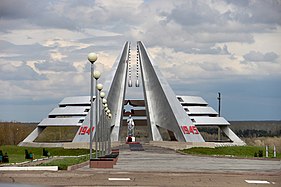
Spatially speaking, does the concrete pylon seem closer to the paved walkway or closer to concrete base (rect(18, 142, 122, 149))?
concrete base (rect(18, 142, 122, 149))

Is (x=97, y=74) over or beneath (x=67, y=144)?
over

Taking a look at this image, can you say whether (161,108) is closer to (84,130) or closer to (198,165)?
(84,130)

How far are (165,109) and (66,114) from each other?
8459 mm

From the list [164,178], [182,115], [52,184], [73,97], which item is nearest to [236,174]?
[164,178]

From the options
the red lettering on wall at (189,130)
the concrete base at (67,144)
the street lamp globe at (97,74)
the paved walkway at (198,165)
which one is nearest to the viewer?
the paved walkway at (198,165)

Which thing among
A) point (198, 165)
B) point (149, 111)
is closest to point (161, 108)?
point (149, 111)

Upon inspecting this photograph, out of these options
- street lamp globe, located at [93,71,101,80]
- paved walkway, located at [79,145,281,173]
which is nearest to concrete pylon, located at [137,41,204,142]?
paved walkway, located at [79,145,281,173]

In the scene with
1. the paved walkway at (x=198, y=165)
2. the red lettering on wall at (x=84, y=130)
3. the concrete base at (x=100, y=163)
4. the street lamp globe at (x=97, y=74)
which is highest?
A: the street lamp globe at (x=97, y=74)

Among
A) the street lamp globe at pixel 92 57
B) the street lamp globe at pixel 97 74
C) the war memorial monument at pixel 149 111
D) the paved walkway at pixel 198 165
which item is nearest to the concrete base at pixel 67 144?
the war memorial monument at pixel 149 111

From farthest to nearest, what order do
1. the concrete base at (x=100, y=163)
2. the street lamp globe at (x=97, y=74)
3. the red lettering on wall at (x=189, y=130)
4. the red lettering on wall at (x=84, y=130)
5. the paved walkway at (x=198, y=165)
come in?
the red lettering on wall at (x=189, y=130), the red lettering on wall at (x=84, y=130), the street lamp globe at (x=97, y=74), the concrete base at (x=100, y=163), the paved walkway at (x=198, y=165)

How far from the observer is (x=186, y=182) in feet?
50.9

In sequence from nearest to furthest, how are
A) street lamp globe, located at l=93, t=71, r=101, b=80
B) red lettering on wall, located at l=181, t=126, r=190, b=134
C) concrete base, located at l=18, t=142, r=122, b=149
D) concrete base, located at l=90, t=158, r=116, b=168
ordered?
concrete base, located at l=90, t=158, r=116, b=168
street lamp globe, located at l=93, t=71, r=101, b=80
concrete base, located at l=18, t=142, r=122, b=149
red lettering on wall, located at l=181, t=126, r=190, b=134

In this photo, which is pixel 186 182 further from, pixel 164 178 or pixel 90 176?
pixel 90 176

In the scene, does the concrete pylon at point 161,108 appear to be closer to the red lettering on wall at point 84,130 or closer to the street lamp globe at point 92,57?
the red lettering on wall at point 84,130
